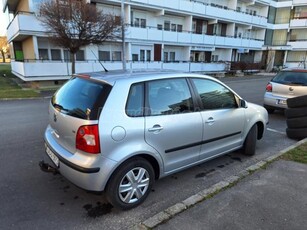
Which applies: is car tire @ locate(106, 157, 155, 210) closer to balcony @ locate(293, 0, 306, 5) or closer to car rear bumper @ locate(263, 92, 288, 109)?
car rear bumper @ locate(263, 92, 288, 109)

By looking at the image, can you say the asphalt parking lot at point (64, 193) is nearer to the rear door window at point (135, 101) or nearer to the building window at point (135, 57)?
the rear door window at point (135, 101)

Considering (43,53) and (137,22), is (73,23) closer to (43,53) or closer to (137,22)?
(43,53)

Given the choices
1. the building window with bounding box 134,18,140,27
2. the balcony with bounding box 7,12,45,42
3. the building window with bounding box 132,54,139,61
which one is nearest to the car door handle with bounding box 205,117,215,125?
the balcony with bounding box 7,12,45,42

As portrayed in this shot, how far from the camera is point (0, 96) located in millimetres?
10758

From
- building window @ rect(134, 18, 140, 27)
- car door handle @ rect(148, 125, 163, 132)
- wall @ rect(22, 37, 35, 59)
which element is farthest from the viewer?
building window @ rect(134, 18, 140, 27)

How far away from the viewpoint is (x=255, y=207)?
2824 mm

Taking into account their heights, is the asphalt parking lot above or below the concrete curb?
below

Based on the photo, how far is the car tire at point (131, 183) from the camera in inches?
104

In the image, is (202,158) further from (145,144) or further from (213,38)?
(213,38)

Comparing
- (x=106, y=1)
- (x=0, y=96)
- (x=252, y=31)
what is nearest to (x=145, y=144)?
(x=0, y=96)

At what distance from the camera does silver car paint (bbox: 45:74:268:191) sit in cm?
252

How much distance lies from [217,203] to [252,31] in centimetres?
3646

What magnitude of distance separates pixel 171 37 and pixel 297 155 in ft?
62.3

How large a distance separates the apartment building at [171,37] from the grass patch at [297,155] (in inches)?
358
